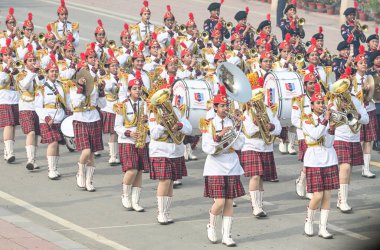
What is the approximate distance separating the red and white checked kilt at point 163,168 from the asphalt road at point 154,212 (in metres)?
0.68

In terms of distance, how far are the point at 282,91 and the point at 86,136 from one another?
3.63 metres

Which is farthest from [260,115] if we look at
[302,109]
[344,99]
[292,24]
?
[292,24]

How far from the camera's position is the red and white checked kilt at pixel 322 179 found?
1845 cm

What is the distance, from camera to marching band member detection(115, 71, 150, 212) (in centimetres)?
1959

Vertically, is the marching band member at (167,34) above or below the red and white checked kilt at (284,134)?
above

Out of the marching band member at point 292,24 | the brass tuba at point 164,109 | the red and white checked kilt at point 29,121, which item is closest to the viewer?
the brass tuba at point 164,109

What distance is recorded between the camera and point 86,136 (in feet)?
68.4

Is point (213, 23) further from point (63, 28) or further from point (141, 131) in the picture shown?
point (141, 131)

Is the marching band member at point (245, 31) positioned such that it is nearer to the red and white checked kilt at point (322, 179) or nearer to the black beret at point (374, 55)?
the black beret at point (374, 55)

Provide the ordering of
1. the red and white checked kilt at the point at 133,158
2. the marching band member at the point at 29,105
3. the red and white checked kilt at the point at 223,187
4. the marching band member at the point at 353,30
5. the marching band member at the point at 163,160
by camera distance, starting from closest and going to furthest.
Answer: the red and white checked kilt at the point at 223,187
the marching band member at the point at 163,160
the red and white checked kilt at the point at 133,158
the marching band member at the point at 29,105
the marching band member at the point at 353,30

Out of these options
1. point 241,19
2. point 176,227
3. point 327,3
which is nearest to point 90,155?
point 176,227

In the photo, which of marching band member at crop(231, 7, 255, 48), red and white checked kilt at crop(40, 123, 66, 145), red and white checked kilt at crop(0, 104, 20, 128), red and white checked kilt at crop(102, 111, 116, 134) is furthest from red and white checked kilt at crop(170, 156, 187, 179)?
marching band member at crop(231, 7, 255, 48)

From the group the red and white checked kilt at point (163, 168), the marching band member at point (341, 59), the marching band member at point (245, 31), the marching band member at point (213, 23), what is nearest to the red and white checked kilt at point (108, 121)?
the red and white checked kilt at point (163, 168)

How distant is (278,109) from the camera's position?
73.2ft
